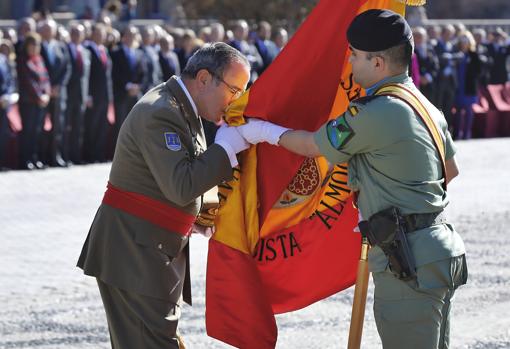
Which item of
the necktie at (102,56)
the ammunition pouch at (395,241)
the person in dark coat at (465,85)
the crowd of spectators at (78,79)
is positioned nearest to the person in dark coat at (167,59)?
the crowd of spectators at (78,79)

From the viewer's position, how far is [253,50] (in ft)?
61.3

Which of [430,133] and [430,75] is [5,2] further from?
[430,133]

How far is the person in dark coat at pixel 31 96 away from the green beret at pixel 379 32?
1125 cm

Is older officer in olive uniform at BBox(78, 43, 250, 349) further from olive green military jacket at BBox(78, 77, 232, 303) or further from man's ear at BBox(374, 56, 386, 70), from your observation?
man's ear at BBox(374, 56, 386, 70)

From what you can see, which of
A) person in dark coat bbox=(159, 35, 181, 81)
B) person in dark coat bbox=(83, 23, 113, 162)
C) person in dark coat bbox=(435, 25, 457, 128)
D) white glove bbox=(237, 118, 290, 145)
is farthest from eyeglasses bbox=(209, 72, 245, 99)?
person in dark coat bbox=(435, 25, 457, 128)

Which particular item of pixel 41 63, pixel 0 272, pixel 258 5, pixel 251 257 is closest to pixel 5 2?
pixel 258 5

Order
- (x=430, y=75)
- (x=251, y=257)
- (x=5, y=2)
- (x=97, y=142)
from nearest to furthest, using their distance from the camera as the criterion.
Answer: (x=251, y=257) → (x=97, y=142) → (x=430, y=75) → (x=5, y=2)

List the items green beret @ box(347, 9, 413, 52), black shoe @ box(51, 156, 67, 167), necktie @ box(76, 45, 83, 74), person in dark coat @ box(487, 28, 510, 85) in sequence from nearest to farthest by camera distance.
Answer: green beret @ box(347, 9, 413, 52) → necktie @ box(76, 45, 83, 74) → black shoe @ box(51, 156, 67, 167) → person in dark coat @ box(487, 28, 510, 85)

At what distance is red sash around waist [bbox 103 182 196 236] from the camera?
4852mm

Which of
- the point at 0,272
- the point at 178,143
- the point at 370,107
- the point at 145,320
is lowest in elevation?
the point at 0,272

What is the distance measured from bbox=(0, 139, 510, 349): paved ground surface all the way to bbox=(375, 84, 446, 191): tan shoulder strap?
2753mm

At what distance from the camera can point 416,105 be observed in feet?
14.7

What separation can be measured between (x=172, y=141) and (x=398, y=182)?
0.96 meters

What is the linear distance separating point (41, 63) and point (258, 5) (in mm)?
17191
